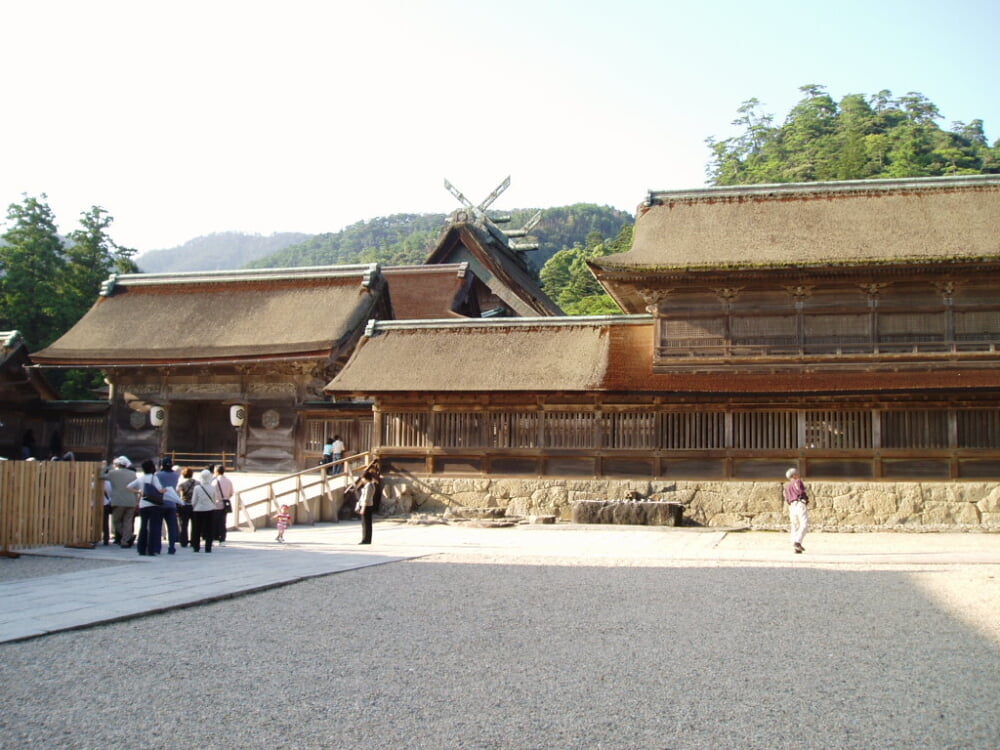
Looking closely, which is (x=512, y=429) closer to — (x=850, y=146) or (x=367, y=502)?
(x=367, y=502)

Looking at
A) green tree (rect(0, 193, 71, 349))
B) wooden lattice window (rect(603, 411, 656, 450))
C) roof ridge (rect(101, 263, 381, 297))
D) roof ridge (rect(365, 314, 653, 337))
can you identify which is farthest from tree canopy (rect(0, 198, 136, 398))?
wooden lattice window (rect(603, 411, 656, 450))

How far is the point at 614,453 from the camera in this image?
23.4 m

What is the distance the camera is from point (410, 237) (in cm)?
12925

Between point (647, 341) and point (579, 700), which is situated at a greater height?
point (647, 341)

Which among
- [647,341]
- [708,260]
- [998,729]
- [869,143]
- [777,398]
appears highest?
[869,143]

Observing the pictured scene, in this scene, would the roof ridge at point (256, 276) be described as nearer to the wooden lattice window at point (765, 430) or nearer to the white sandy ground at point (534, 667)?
the wooden lattice window at point (765, 430)

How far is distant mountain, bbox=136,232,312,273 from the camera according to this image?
18700 centimetres

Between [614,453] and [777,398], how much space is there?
13.2 ft

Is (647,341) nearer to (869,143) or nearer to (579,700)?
(579,700)

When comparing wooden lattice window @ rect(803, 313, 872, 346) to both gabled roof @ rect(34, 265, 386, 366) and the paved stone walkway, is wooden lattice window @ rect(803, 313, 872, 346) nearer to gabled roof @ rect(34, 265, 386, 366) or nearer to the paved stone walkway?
the paved stone walkway

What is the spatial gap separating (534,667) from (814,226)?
19.4m

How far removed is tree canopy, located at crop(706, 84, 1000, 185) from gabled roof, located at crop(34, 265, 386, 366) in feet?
142

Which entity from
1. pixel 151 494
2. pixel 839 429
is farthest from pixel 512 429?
pixel 151 494

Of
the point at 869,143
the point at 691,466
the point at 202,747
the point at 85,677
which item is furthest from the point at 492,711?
the point at 869,143
